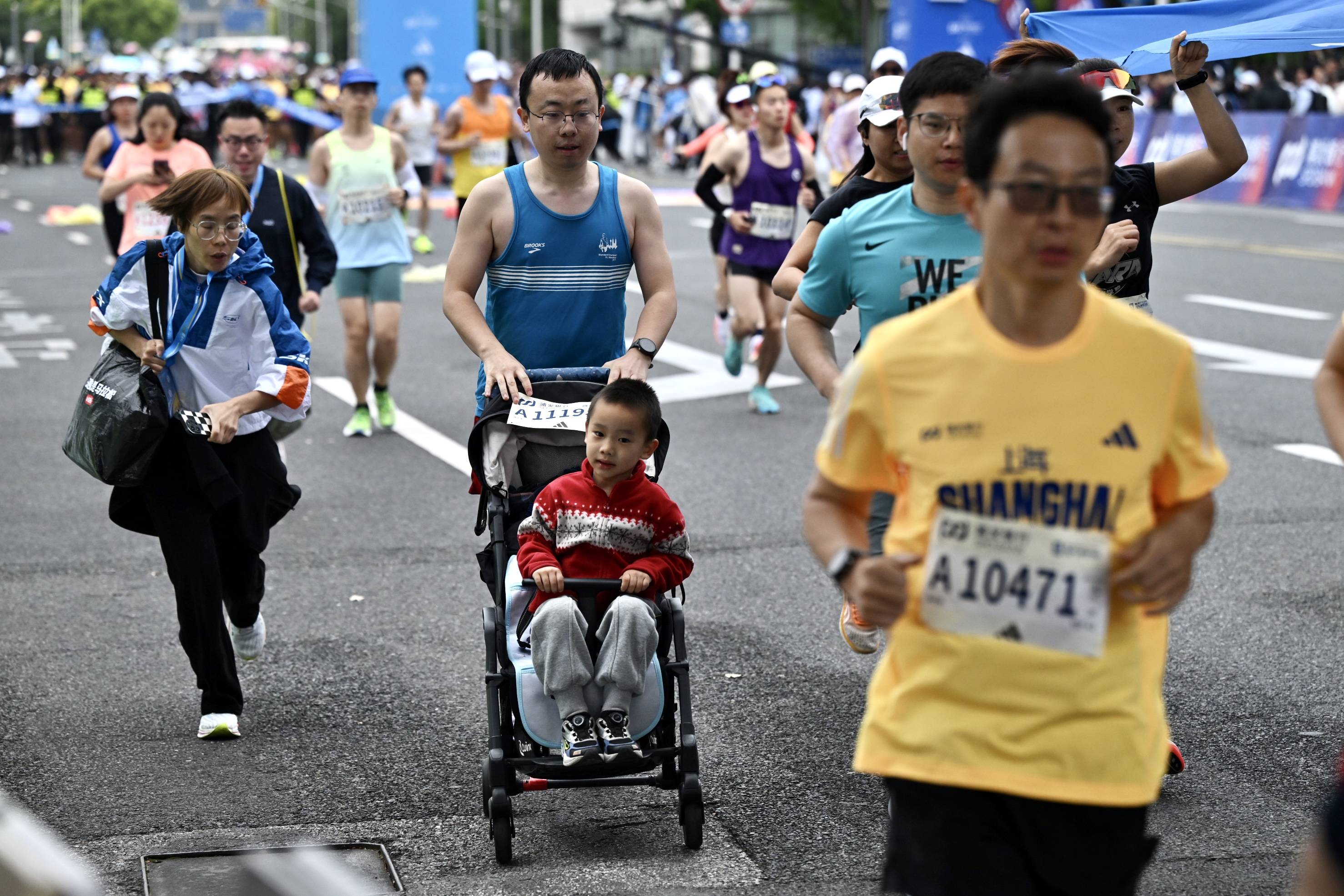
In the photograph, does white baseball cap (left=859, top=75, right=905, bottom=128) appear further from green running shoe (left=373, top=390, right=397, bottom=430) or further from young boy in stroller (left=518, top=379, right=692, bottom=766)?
green running shoe (left=373, top=390, right=397, bottom=430)

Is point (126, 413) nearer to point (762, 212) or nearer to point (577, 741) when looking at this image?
point (577, 741)

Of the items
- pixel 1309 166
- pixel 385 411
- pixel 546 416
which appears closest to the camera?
pixel 546 416

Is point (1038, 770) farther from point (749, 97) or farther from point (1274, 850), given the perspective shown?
point (749, 97)

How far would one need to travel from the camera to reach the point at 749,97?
517 inches

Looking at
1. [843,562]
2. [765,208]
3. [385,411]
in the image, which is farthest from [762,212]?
[843,562]

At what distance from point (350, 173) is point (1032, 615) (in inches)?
341

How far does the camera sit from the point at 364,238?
10492mm

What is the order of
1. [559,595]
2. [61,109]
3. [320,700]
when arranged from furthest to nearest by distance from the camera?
1. [61,109]
2. [320,700]
3. [559,595]

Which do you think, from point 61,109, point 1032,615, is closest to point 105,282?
point 1032,615

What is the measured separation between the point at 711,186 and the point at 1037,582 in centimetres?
947

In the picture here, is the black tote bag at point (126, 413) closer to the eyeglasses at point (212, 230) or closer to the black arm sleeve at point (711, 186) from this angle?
the eyeglasses at point (212, 230)

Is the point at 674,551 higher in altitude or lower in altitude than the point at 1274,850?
higher

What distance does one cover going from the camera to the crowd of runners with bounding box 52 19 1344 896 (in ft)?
8.87

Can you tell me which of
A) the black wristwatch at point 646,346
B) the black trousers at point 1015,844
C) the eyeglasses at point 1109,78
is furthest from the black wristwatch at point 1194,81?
the black trousers at point 1015,844
